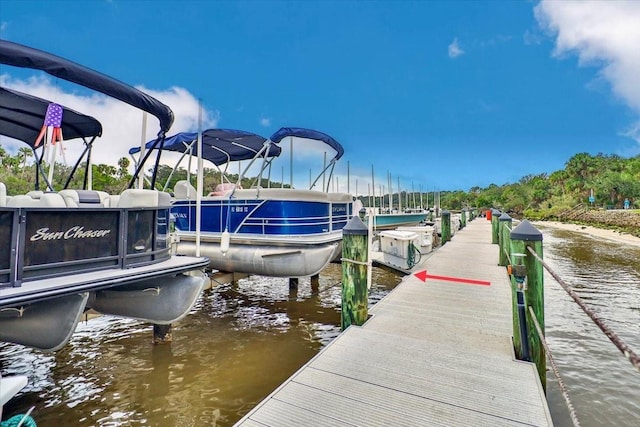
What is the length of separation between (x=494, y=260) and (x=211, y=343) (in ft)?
25.1

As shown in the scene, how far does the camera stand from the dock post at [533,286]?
3172 mm

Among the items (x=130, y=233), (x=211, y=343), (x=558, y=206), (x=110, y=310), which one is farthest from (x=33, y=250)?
(x=558, y=206)

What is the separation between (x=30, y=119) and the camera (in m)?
5.73

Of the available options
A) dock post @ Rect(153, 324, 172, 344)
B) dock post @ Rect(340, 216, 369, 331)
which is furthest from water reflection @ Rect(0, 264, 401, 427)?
dock post @ Rect(340, 216, 369, 331)

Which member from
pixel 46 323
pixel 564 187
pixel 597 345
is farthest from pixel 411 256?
pixel 564 187

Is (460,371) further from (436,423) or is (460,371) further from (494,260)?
(494,260)

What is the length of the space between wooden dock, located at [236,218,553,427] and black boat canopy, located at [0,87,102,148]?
19.1 ft

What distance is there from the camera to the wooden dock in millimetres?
2408

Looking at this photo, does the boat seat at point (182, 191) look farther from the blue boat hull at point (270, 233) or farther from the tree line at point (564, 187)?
the tree line at point (564, 187)

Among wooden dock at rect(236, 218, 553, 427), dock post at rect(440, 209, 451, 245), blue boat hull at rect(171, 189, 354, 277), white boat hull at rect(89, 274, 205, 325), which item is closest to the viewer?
wooden dock at rect(236, 218, 553, 427)

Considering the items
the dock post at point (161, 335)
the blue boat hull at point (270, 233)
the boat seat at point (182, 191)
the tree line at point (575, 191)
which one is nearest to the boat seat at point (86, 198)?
the dock post at point (161, 335)

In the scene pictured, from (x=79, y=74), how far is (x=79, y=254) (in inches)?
76.0

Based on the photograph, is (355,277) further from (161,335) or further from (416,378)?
(161,335)
